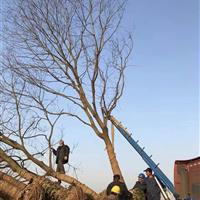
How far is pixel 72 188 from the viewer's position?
7398mm

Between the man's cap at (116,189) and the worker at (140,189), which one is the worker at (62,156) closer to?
the worker at (140,189)

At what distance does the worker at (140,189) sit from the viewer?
11.0 m

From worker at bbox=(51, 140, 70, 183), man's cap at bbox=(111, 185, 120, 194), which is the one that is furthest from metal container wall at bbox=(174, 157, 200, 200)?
worker at bbox=(51, 140, 70, 183)

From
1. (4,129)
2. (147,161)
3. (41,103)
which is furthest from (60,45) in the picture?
(147,161)

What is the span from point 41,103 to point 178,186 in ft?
20.0

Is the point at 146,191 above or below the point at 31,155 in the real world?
below

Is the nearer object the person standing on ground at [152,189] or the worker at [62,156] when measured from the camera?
the person standing on ground at [152,189]

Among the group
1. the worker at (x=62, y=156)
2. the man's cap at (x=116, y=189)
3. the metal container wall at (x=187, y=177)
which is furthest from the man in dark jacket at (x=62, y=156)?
the man's cap at (x=116, y=189)

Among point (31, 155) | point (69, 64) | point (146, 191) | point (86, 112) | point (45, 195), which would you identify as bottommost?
point (45, 195)

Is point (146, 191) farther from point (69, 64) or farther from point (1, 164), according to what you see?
point (69, 64)

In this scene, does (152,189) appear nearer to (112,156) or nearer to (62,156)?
(62,156)

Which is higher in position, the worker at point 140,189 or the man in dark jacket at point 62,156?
the man in dark jacket at point 62,156

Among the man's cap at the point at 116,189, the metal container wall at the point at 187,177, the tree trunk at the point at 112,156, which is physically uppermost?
the tree trunk at the point at 112,156

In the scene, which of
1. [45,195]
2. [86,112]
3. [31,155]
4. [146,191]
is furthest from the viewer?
[86,112]
